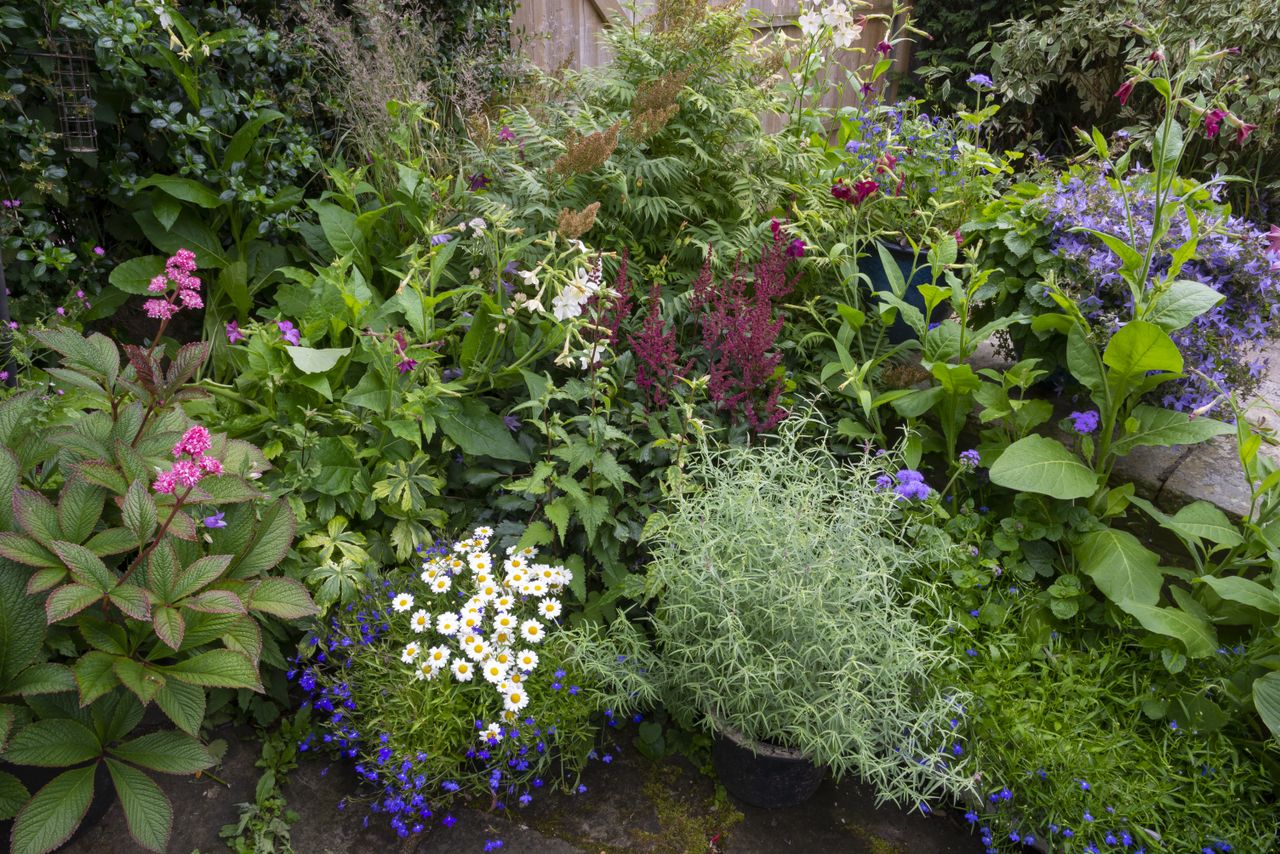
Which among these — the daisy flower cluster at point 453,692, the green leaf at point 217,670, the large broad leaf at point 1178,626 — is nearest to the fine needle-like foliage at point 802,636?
the daisy flower cluster at point 453,692

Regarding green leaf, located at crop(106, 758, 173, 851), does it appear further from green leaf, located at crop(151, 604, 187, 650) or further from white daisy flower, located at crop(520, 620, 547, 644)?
white daisy flower, located at crop(520, 620, 547, 644)

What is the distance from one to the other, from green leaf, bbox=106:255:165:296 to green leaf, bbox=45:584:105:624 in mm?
1644

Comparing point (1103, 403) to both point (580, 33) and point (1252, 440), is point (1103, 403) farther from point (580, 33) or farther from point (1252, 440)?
point (580, 33)

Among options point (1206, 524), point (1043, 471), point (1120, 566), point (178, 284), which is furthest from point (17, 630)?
point (1206, 524)

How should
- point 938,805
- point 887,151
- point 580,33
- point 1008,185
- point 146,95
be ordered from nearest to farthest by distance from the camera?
point 938,805
point 146,95
point 887,151
point 1008,185
point 580,33

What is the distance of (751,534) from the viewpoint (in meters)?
2.00

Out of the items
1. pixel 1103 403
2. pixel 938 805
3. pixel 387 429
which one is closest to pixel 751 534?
pixel 938 805

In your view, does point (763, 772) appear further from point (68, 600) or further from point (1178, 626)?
point (68, 600)

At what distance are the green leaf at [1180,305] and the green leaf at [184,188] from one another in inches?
122

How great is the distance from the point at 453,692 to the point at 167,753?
1.98 feet

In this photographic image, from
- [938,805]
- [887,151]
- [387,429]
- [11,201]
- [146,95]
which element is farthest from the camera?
[887,151]

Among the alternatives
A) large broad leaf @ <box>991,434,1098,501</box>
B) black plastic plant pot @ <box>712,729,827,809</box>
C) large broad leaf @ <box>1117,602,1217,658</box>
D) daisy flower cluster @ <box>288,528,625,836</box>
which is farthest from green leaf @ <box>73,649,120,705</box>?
large broad leaf @ <box>1117,602,1217,658</box>

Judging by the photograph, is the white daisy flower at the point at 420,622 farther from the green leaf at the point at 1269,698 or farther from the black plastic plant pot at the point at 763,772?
the green leaf at the point at 1269,698

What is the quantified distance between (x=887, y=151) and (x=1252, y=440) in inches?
68.4
